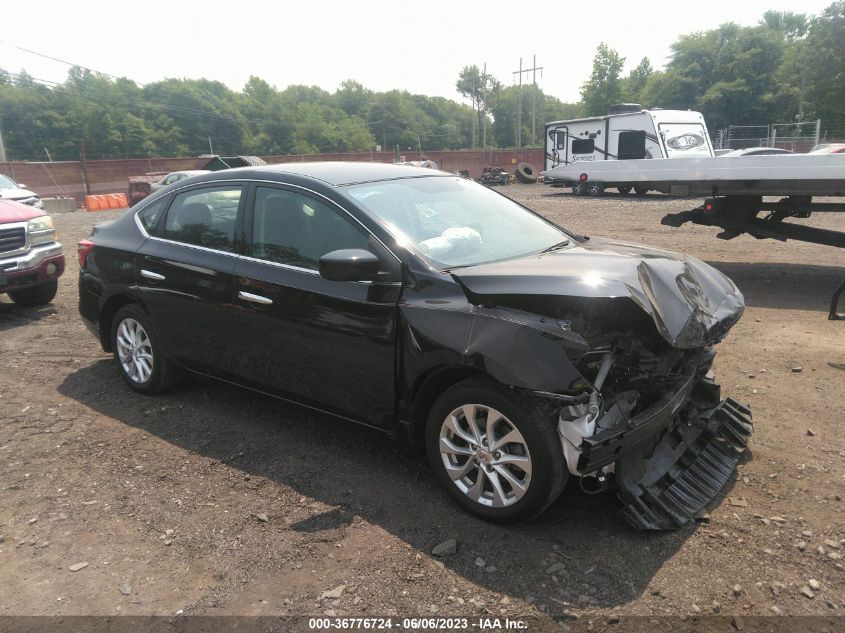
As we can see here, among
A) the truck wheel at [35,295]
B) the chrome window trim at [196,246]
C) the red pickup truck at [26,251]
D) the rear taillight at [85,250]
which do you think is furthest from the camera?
the truck wheel at [35,295]

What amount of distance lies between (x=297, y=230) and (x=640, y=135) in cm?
2107

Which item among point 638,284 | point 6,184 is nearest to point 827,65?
point 6,184

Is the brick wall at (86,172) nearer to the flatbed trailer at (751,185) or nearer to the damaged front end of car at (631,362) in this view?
the flatbed trailer at (751,185)

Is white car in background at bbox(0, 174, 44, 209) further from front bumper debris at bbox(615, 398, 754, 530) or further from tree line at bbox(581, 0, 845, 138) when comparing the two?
tree line at bbox(581, 0, 845, 138)

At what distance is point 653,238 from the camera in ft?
39.9

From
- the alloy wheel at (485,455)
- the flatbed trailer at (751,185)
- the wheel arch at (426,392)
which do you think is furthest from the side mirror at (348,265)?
the flatbed trailer at (751,185)

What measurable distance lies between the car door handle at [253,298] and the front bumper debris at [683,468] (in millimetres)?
2229

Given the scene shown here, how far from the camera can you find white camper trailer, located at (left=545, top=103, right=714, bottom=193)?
2178cm

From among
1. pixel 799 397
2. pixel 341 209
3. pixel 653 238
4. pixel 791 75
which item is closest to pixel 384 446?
pixel 341 209

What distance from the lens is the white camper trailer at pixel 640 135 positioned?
21781mm

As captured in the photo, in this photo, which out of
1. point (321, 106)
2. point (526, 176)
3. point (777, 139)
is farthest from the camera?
point (321, 106)

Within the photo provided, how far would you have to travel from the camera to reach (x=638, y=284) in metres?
2.98

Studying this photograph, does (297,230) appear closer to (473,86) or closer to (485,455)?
(485,455)

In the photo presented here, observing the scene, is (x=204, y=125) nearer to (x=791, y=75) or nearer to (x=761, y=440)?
(x=791, y=75)
